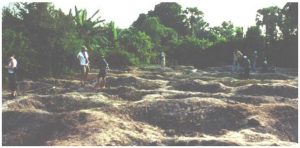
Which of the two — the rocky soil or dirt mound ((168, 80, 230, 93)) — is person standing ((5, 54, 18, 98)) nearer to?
the rocky soil

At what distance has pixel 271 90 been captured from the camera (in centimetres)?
2206

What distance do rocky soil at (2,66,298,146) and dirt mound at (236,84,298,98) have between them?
37mm

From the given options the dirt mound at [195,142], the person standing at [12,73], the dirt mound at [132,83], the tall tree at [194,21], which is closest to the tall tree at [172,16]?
the tall tree at [194,21]

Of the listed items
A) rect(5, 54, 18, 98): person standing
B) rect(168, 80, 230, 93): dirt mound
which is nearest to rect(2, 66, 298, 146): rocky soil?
rect(5, 54, 18, 98): person standing

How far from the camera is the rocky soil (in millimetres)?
14805

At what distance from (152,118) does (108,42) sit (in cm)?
3446

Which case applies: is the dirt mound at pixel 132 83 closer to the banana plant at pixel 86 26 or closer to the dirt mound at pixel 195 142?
the dirt mound at pixel 195 142

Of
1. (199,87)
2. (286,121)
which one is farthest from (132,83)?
(286,121)

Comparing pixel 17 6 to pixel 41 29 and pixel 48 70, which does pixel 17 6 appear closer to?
pixel 41 29

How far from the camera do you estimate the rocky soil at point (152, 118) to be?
14805 millimetres

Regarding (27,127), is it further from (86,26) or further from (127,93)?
(86,26)

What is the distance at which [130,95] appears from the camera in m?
20.9

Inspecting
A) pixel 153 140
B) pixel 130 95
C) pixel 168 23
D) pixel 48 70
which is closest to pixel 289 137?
pixel 153 140

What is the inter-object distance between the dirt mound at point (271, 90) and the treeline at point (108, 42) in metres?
10.5
